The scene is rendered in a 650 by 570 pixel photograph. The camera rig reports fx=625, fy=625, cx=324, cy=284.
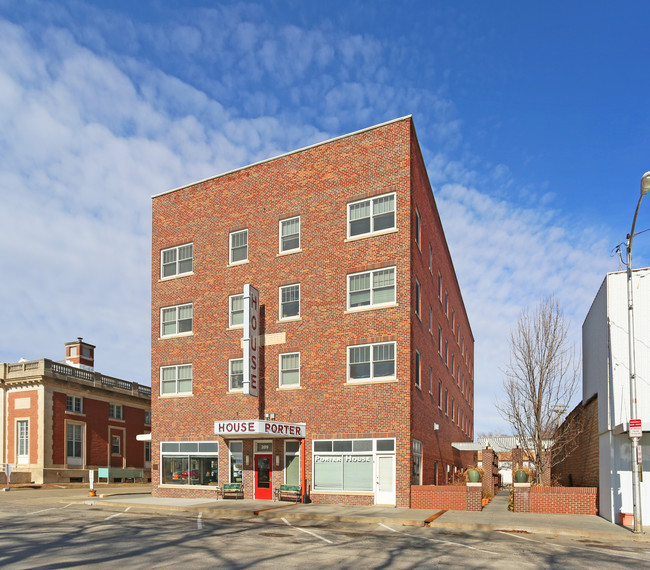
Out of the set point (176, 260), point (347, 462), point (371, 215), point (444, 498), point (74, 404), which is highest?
point (371, 215)

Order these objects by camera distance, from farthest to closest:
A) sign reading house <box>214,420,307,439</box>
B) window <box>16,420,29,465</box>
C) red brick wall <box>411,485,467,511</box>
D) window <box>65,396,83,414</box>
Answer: window <box>65,396,83,414</box>
window <box>16,420,29,465</box>
sign reading house <box>214,420,307,439</box>
red brick wall <box>411,485,467,511</box>

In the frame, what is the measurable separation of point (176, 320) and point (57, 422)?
72.1 feet

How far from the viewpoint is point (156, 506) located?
84.6 feet

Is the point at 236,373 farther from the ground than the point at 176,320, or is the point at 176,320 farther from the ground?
the point at 176,320

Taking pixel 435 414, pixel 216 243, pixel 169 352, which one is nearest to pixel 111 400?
pixel 169 352

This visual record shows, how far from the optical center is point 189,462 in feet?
103

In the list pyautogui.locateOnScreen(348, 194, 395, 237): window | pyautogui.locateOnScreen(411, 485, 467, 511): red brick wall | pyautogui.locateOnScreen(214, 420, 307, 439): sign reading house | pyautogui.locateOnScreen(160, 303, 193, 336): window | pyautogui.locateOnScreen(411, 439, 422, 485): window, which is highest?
pyautogui.locateOnScreen(348, 194, 395, 237): window

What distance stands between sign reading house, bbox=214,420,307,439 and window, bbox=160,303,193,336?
288 inches

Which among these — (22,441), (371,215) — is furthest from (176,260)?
(22,441)

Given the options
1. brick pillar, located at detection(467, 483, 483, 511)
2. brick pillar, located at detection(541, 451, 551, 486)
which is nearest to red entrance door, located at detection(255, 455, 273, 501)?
brick pillar, located at detection(467, 483, 483, 511)

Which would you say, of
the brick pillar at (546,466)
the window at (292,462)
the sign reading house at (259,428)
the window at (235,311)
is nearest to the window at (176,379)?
the window at (235,311)

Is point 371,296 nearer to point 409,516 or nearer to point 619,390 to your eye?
point 409,516

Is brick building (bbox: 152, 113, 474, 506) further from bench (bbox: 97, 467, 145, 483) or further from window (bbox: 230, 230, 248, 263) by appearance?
bench (bbox: 97, 467, 145, 483)

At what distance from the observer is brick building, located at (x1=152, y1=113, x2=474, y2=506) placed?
87.1 feet
